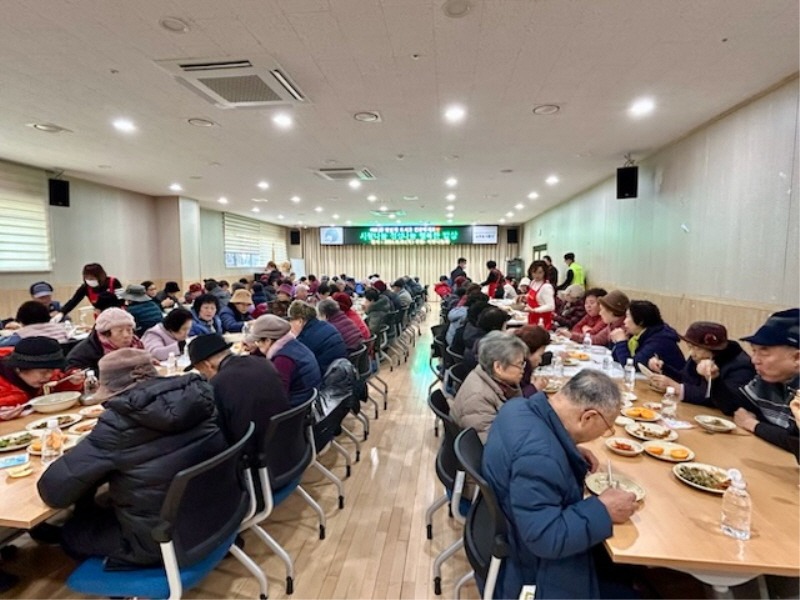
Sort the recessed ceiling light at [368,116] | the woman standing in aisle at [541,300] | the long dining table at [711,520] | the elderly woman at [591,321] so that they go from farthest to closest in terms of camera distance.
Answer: the woman standing in aisle at [541,300], the elderly woman at [591,321], the recessed ceiling light at [368,116], the long dining table at [711,520]

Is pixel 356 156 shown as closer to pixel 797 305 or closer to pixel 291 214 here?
pixel 797 305

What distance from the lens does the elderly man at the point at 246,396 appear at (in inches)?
81.0

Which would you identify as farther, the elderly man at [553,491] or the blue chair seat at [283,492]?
the blue chair seat at [283,492]

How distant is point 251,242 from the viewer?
601 inches

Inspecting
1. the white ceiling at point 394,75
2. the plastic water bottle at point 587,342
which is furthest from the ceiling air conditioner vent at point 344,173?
the plastic water bottle at point 587,342

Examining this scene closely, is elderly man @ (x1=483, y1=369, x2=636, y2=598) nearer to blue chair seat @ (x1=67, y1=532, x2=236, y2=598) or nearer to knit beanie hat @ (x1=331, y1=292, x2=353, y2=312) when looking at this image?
blue chair seat @ (x1=67, y1=532, x2=236, y2=598)

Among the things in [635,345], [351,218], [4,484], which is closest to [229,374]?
[4,484]

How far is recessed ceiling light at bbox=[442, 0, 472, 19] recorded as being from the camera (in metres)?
2.60

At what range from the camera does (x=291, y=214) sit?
1362cm

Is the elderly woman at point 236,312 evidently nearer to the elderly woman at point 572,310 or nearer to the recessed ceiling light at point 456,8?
the recessed ceiling light at point 456,8

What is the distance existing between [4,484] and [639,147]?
7.10 metres

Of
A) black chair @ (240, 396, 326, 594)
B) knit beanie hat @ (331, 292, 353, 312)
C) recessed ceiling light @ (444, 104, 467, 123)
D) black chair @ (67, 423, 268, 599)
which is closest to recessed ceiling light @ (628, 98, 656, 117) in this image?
recessed ceiling light @ (444, 104, 467, 123)

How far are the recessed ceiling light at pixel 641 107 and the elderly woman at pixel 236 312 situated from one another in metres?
5.14

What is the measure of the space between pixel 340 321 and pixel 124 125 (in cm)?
358
